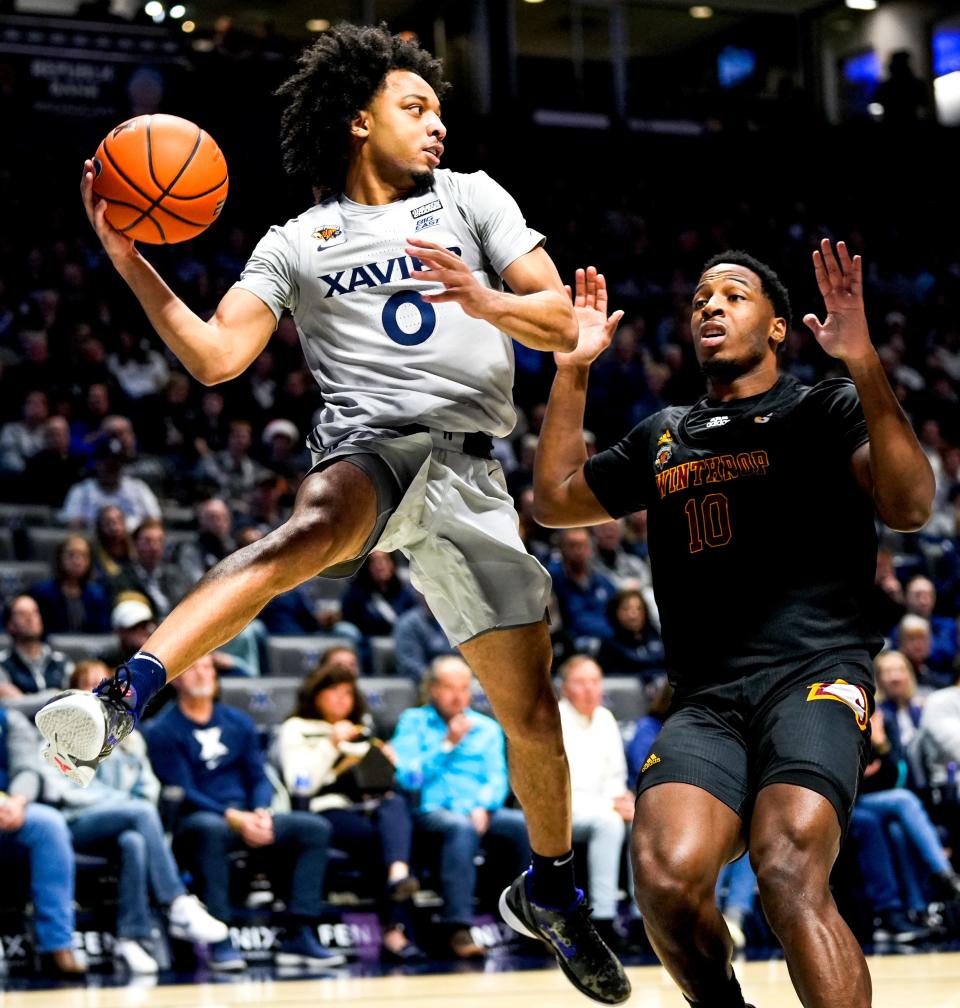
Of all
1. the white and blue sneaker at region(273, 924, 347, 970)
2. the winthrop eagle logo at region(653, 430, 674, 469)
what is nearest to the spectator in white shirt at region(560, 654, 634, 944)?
the white and blue sneaker at region(273, 924, 347, 970)

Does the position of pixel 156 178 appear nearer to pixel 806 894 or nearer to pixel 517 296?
pixel 517 296

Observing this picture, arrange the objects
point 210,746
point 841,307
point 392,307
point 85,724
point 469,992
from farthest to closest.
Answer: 1. point 210,746
2. point 469,992
3. point 392,307
4. point 841,307
5. point 85,724

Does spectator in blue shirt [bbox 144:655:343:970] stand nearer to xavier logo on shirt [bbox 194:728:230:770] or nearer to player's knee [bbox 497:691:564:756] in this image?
xavier logo on shirt [bbox 194:728:230:770]

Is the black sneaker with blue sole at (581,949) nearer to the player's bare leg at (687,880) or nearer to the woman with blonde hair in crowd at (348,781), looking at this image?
the player's bare leg at (687,880)

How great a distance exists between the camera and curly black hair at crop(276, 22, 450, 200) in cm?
451

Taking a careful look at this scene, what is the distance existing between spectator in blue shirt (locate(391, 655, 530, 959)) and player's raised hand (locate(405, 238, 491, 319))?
15.3ft

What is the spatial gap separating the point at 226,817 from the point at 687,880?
460 centimetres

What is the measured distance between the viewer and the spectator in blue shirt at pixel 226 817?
764 cm

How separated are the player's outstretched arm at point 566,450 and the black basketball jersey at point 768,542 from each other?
459 millimetres

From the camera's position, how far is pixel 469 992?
662cm

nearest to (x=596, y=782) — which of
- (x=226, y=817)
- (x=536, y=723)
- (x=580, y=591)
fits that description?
(x=226, y=817)

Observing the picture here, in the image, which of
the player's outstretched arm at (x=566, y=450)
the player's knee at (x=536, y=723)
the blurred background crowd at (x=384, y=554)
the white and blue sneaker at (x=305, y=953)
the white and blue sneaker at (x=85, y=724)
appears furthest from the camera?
the blurred background crowd at (x=384, y=554)

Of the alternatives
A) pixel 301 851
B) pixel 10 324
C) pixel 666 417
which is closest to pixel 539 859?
pixel 666 417

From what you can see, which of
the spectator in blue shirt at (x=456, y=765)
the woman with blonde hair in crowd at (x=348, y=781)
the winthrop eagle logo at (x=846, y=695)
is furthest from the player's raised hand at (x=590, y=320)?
the woman with blonde hair in crowd at (x=348, y=781)
